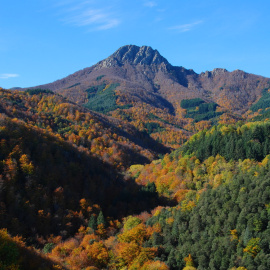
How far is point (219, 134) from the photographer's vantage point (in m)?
122

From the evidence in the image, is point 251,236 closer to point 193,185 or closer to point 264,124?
point 193,185

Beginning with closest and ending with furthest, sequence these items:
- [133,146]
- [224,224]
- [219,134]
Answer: [224,224] → [219,134] → [133,146]

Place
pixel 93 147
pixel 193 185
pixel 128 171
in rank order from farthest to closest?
1. pixel 93 147
2. pixel 128 171
3. pixel 193 185

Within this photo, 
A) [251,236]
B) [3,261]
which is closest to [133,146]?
[251,236]

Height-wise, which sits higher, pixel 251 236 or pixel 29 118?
pixel 29 118

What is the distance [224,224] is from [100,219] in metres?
40.8

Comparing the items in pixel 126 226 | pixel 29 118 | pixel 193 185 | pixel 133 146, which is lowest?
pixel 126 226

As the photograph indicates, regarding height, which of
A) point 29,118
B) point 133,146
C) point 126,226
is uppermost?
point 29,118

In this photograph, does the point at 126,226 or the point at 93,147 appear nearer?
the point at 126,226

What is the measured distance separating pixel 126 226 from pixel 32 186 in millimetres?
35844

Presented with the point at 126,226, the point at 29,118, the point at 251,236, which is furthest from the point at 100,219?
the point at 29,118

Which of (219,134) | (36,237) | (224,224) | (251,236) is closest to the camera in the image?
(251,236)

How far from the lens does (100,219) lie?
95.1 metres

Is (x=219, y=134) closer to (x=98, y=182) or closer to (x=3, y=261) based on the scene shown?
(x=98, y=182)
